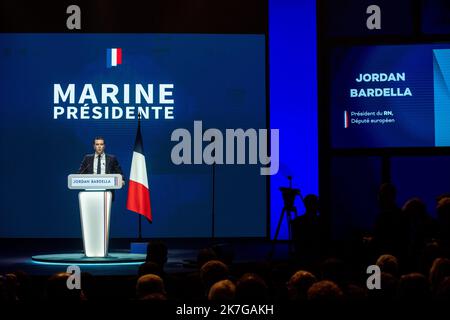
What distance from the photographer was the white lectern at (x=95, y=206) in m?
6.76

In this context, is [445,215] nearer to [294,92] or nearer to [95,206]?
[95,206]

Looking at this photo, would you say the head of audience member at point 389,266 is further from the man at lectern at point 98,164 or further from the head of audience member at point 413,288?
the man at lectern at point 98,164

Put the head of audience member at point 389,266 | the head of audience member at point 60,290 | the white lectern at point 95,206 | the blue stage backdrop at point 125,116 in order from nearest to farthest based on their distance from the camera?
the head of audience member at point 60,290 < the head of audience member at point 389,266 < the white lectern at point 95,206 < the blue stage backdrop at point 125,116

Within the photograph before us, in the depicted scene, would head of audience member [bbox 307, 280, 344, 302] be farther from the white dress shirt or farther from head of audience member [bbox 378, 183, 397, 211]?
the white dress shirt

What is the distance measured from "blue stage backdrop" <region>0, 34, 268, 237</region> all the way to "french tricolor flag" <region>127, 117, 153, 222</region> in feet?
5.85

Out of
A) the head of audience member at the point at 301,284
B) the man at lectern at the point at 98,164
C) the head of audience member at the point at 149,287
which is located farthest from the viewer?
the man at lectern at the point at 98,164

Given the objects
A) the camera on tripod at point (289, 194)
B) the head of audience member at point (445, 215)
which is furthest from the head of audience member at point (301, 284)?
the camera on tripod at point (289, 194)

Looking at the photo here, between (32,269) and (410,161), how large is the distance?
395 centimetres

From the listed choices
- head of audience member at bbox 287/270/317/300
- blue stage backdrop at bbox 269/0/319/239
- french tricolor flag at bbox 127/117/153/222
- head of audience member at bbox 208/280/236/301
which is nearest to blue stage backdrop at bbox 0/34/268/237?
blue stage backdrop at bbox 269/0/319/239

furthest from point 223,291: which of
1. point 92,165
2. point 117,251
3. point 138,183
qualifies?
point 117,251

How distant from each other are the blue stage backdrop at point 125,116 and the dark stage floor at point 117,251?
0.38 meters

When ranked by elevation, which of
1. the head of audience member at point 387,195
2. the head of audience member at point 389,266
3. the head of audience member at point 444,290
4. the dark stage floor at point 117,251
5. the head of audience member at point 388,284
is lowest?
the dark stage floor at point 117,251

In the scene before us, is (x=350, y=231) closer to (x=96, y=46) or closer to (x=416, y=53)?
(x=416, y=53)

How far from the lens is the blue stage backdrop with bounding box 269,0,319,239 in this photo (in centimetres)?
906
